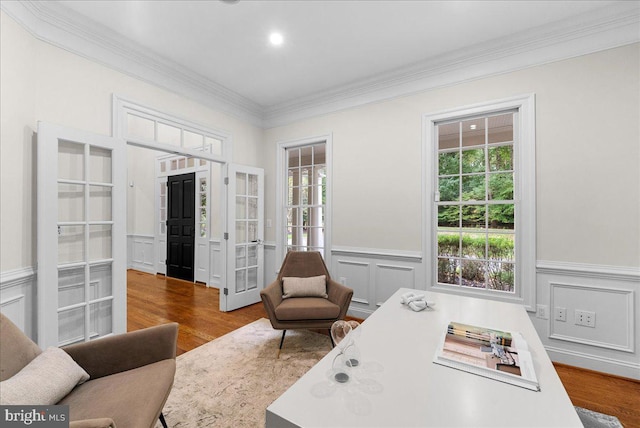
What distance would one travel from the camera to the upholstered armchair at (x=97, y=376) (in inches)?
45.4

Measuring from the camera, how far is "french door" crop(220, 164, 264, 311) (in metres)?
3.89

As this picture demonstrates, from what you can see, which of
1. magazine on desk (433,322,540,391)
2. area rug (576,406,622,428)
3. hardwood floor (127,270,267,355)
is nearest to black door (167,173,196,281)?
hardwood floor (127,270,267,355)

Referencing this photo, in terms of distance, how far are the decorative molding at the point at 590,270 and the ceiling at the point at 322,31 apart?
2006 millimetres

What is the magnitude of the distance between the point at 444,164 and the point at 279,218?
2383 mm

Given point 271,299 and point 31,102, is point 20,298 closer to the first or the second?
point 31,102

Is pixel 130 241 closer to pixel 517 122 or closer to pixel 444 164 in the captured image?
pixel 444 164

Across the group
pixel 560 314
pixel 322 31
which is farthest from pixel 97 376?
pixel 560 314

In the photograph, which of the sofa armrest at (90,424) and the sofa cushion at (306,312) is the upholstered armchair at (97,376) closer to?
the sofa armrest at (90,424)

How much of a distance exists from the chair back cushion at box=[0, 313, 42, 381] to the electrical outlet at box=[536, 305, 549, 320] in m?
3.58

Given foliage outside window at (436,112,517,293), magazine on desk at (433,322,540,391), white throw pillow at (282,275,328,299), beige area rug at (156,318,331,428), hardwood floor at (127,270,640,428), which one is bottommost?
hardwood floor at (127,270,640,428)

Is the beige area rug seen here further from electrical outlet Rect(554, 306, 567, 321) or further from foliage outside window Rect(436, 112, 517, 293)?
electrical outlet Rect(554, 306, 567, 321)

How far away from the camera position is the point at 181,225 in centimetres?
577

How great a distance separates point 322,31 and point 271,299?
Answer: 251 cm

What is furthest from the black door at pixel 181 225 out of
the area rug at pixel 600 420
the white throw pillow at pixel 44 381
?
the area rug at pixel 600 420
